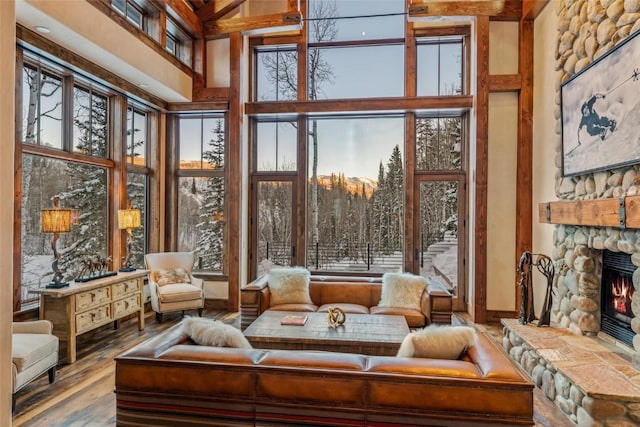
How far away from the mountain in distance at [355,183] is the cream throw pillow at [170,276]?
262cm

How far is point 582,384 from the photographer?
266 cm

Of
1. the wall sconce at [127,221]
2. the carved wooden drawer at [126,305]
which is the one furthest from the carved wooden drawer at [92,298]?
the wall sconce at [127,221]

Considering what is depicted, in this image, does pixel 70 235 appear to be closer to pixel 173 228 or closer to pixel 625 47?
pixel 173 228

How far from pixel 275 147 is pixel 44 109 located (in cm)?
323

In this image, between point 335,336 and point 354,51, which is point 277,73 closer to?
point 354,51

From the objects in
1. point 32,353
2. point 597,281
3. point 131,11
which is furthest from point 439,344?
point 131,11

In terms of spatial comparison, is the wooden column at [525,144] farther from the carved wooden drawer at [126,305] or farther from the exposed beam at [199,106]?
the carved wooden drawer at [126,305]

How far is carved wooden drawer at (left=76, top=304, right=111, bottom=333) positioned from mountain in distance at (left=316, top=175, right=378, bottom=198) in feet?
11.9

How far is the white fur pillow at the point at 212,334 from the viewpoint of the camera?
2.40 m

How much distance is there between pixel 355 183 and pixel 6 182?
5.47m

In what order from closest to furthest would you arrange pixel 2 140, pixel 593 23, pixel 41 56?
pixel 2 140
pixel 593 23
pixel 41 56

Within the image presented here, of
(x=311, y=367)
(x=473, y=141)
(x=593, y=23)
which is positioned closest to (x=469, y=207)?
(x=473, y=141)

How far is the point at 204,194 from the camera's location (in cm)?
642

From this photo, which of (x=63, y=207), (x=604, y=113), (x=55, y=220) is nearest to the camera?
(x=604, y=113)
